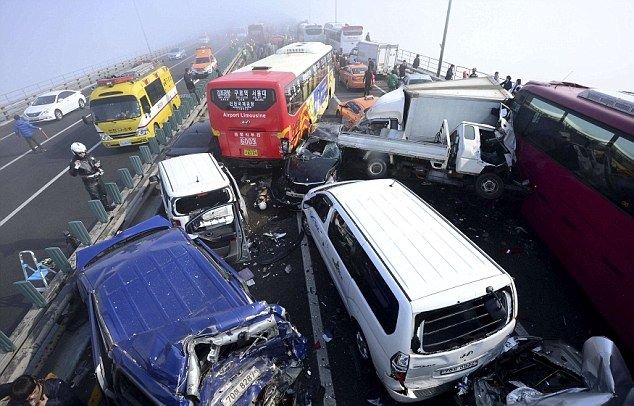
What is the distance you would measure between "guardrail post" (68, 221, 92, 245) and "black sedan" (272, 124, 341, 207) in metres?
4.49

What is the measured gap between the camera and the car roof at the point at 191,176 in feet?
21.7

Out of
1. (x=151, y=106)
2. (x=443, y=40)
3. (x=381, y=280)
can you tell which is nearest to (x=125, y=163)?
(x=151, y=106)

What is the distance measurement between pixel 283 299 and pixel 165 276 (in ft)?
7.71

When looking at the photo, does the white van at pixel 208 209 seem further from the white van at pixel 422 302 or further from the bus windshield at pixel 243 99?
the bus windshield at pixel 243 99

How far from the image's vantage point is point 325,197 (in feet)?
20.0

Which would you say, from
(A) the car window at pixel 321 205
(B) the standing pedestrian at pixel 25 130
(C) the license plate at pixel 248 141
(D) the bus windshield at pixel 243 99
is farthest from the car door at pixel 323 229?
(B) the standing pedestrian at pixel 25 130

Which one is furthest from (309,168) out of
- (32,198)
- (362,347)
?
(32,198)

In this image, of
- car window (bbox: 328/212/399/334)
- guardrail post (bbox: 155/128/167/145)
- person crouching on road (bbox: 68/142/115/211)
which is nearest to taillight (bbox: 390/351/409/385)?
car window (bbox: 328/212/399/334)

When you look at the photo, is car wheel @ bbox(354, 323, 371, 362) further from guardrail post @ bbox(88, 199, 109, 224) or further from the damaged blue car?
guardrail post @ bbox(88, 199, 109, 224)

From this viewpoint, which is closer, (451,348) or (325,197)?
(451,348)

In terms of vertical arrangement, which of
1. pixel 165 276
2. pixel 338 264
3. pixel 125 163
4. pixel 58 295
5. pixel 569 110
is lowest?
pixel 125 163

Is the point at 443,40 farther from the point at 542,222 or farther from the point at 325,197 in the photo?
the point at 325,197

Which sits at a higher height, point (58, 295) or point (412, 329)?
point (412, 329)

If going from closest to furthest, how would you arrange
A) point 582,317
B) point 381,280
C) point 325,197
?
point 381,280 < point 582,317 < point 325,197
